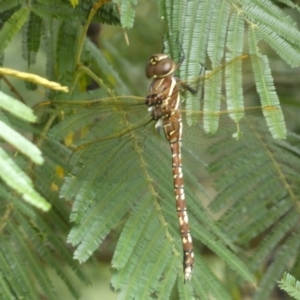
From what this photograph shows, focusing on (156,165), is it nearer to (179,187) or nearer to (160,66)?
(179,187)

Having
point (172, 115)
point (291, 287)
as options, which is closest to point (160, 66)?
point (172, 115)

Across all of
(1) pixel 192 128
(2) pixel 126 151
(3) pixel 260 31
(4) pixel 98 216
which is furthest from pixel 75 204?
(3) pixel 260 31

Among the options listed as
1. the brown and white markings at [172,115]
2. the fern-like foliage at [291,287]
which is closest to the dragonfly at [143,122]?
the brown and white markings at [172,115]

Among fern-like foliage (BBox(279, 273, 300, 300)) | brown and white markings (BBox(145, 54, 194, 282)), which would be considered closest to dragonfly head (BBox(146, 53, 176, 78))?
brown and white markings (BBox(145, 54, 194, 282))

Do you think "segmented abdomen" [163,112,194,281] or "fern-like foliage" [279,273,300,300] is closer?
"fern-like foliage" [279,273,300,300]

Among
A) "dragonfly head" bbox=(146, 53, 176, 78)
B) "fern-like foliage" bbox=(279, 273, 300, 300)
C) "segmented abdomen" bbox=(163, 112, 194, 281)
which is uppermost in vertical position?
"dragonfly head" bbox=(146, 53, 176, 78)

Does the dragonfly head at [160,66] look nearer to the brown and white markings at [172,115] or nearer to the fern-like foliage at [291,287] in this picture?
the brown and white markings at [172,115]

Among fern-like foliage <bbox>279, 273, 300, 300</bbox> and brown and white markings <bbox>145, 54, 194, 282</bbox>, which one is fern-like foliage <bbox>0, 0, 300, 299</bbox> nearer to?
brown and white markings <bbox>145, 54, 194, 282</bbox>

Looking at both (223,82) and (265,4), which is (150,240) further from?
(265,4)
